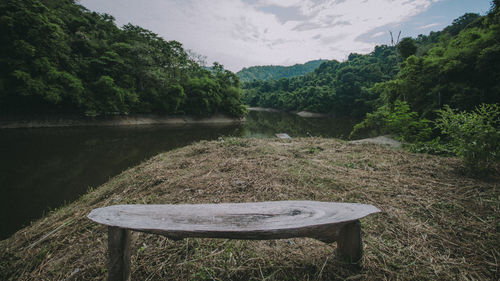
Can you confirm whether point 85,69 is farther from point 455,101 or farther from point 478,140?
point 455,101

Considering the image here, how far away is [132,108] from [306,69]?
131m

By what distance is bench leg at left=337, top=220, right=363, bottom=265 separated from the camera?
141 centimetres

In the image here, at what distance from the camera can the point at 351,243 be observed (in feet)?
4.71

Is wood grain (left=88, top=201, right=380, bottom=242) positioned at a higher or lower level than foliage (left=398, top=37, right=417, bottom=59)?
lower

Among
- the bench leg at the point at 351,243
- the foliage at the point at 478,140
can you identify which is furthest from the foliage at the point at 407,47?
the bench leg at the point at 351,243

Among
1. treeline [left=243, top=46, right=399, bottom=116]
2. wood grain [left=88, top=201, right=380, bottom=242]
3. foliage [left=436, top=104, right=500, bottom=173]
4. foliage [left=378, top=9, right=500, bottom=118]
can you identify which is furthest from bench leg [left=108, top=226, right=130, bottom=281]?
treeline [left=243, top=46, right=399, bottom=116]

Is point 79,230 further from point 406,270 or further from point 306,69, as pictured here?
point 306,69

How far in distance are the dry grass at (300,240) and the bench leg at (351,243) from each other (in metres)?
0.11

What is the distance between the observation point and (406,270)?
5.03 ft

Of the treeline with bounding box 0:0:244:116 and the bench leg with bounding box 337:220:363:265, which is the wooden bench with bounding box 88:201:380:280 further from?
the treeline with bounding box 0:0:244:116

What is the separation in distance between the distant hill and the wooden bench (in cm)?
13319

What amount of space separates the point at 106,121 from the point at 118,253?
2452 cm

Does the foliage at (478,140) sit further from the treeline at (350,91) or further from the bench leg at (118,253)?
the treeline at (350,91)

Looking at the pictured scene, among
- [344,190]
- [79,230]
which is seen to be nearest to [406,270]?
[344,190]
